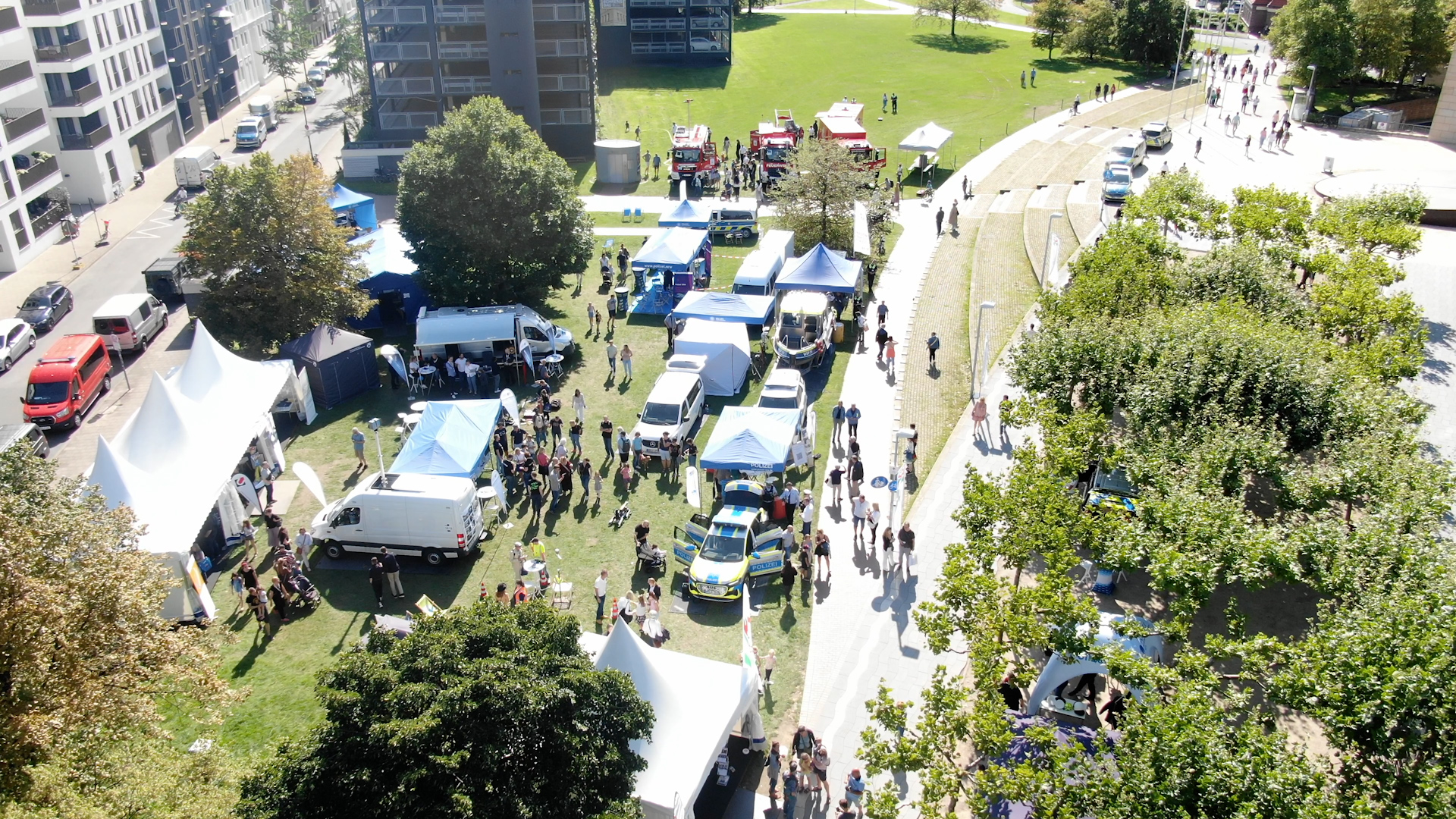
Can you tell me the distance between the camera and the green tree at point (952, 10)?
279 feet

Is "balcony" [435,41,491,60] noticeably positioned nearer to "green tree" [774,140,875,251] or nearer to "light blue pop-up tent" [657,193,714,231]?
"light blue pop-up tent" [657,193,714,231]

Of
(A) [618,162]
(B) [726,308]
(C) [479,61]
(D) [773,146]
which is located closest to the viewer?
(B) [726,308]

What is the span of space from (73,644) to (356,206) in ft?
107

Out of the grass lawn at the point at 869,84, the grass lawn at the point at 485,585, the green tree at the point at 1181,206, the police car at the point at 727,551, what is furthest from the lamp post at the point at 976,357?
the grass lawn at the point at 869,84

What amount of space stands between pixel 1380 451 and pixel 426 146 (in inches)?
1177

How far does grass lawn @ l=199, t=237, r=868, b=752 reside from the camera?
18844 mm

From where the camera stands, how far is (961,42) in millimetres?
83125

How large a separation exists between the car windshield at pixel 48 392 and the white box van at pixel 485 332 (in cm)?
1041

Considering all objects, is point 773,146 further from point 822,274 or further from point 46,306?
point 46,306

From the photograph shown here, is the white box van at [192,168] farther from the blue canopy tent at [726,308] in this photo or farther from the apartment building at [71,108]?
the blue canopy tent at [726,308]

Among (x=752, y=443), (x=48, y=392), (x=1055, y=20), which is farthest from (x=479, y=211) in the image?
(x=1055, y=20)

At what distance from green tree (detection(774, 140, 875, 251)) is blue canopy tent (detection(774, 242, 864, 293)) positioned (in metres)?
3.53

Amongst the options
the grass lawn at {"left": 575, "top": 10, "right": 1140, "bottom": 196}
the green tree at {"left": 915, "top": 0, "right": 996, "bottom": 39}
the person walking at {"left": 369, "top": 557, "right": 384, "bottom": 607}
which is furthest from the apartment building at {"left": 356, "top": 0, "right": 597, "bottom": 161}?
the green tree at {"left": 915, "top": 0, "right": 996, "bottom": 39}

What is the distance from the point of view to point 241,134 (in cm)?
6425
